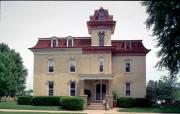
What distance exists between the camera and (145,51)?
4372cm

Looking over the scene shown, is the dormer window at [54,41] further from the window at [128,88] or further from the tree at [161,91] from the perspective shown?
the tree at [161,91]

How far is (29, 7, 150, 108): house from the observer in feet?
142

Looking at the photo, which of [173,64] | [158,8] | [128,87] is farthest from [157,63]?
[128,87]

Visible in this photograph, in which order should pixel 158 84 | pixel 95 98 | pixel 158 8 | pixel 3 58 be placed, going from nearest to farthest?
pixel 158 8 < pixel 95 98 < pixel 158 84 < pixel 3 58

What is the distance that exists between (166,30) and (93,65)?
41.7ft

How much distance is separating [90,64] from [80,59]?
1402 mm

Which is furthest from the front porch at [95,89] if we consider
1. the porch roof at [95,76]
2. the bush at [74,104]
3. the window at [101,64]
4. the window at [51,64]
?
the bush at [74,104]

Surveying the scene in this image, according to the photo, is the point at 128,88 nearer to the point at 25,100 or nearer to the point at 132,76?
the point at 132,76

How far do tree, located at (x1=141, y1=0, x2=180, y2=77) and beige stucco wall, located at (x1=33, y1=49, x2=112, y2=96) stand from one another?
1045 cm

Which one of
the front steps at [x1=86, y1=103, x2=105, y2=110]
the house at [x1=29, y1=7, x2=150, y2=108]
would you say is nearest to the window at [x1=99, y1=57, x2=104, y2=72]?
the house at [x1=29, y1=7, x2=150, y2=108]

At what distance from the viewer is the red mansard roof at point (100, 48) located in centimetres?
4310

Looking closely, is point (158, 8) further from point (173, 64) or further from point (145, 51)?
point (145, 51)

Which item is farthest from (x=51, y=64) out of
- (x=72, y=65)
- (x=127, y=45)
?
(x=127, y=45)

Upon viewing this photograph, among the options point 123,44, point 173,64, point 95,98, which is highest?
point 123,44
